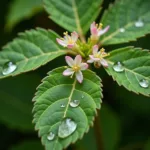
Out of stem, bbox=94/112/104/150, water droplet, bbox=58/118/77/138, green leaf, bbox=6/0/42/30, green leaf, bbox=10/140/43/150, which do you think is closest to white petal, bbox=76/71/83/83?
water droplet, bbox=58/118/77/138

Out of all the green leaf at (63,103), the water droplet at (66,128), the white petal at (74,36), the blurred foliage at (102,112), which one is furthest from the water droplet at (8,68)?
the blurred foliage at (102,112)

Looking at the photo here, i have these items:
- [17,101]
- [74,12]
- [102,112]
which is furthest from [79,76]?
[17,101]

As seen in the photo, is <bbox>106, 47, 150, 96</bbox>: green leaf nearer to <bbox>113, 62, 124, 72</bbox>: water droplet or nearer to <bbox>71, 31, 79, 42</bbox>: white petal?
<bbox>113, 62, 124, 72</bbox>: water droplet

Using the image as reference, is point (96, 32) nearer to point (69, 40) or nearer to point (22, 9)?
point (69, 40)

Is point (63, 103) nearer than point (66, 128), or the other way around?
point (66, 128)

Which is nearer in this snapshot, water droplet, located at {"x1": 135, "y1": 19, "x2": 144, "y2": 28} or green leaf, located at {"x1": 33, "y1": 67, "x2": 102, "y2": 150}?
green leaf, located at {"x1": 33, "y1": 67, "x2": 102, "y2": 150}

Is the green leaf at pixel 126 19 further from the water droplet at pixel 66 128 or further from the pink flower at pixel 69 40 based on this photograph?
the water droplet at pixel 66 128
